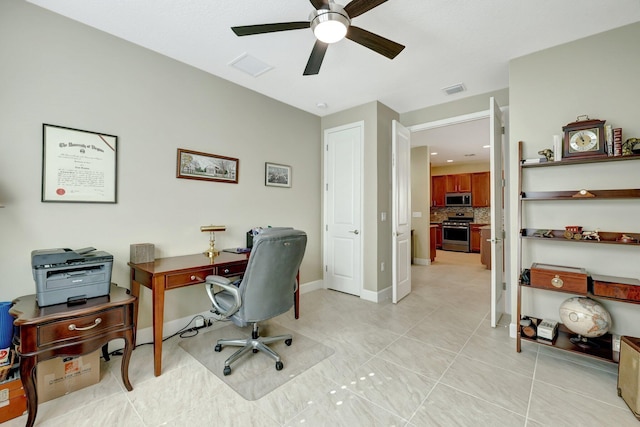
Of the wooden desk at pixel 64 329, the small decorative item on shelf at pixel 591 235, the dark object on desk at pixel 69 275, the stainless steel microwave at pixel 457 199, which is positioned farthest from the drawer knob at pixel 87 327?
the stainless steel microwave at pixel 457 199

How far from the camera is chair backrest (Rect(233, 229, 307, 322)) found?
1992 mm

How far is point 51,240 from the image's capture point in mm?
2086

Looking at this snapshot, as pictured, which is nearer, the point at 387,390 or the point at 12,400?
the point at 12,400

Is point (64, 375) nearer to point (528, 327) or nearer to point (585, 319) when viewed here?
point (528, 327)

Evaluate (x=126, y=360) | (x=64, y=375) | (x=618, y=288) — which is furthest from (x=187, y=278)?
(x=618, y=288)

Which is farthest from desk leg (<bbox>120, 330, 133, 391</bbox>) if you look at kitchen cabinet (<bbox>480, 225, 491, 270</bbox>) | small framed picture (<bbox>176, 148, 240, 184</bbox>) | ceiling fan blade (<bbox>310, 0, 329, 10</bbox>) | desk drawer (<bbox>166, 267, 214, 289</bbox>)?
kitchen cabinet (<bbox>480, 225, 491, 270</bbox>)

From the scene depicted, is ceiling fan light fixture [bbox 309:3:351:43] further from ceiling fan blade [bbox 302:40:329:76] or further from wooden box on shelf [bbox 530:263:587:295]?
wooden box on shelf [bbox 530:263:587:295]

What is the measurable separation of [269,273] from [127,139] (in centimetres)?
178

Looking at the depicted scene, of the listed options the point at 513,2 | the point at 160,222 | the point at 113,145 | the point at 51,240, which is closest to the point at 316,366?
the point at 160,222

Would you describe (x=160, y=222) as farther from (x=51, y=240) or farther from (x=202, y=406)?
(x=202, y=406)

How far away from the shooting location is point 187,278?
2.24 m

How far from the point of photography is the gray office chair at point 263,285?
6.57 ft

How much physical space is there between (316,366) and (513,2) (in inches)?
121

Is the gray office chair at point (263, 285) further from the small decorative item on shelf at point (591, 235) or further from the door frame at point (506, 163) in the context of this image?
the door frame at point (506, 163)
